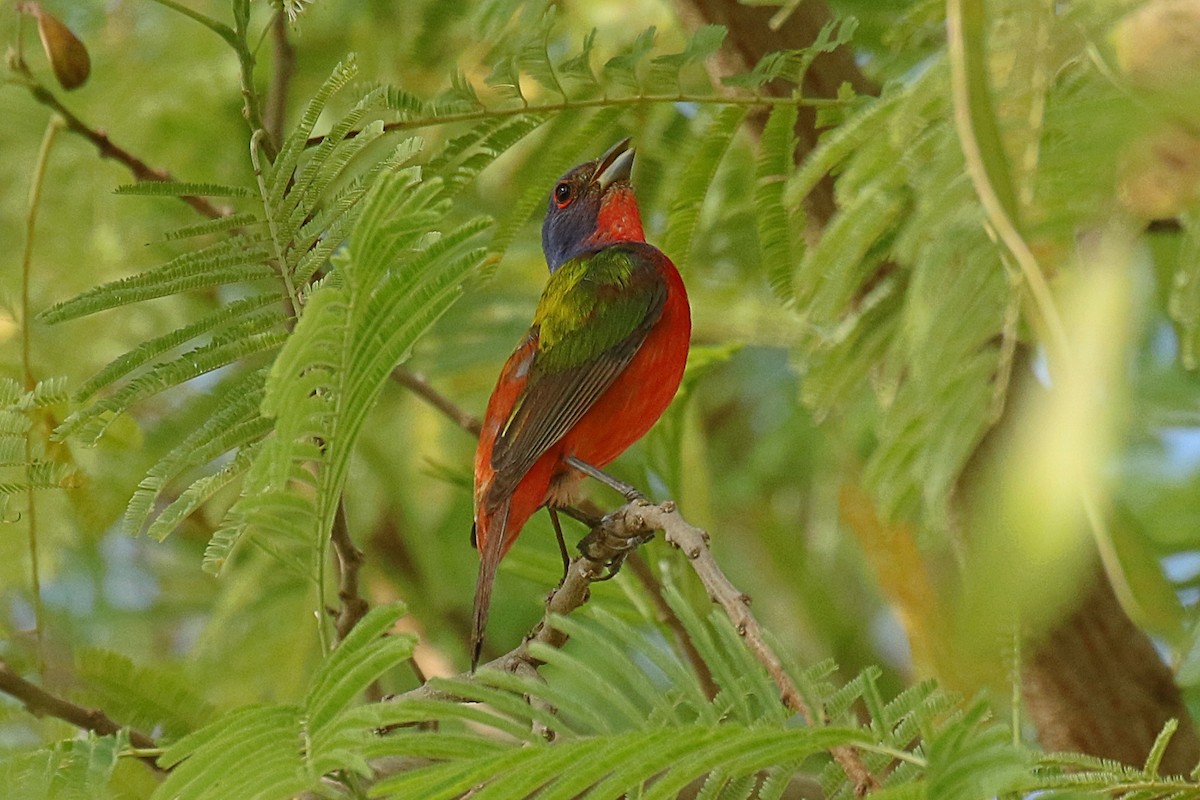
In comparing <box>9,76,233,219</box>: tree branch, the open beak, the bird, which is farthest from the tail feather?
the open beak

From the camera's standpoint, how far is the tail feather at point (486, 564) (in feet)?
9.71

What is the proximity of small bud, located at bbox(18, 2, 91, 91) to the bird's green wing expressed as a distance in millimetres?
1210

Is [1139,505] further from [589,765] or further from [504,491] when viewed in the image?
[589,765]

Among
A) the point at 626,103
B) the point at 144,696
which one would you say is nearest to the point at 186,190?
the point at 144,696

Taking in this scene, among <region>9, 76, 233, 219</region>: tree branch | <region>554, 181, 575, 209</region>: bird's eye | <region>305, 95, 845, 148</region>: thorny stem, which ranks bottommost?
<region>305, 95, 845, 148</region>: thorny stem

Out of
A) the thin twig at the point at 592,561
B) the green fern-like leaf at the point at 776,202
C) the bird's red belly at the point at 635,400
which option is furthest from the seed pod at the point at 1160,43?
the bird's red belly at the point at 635,400

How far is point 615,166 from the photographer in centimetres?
427

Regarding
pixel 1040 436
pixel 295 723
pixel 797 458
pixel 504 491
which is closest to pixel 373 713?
pixel 295 723

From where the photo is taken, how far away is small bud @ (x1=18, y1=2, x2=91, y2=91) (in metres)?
3.02

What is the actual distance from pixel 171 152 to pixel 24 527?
2.01 meters

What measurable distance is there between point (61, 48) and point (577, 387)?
1365 mm

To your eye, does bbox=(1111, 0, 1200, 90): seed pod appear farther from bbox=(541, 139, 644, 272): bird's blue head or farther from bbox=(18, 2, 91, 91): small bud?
bbox=(541, 139, 644, 272): bird's blue head

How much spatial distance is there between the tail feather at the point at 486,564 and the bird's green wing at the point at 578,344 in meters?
0.06

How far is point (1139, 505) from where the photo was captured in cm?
410
